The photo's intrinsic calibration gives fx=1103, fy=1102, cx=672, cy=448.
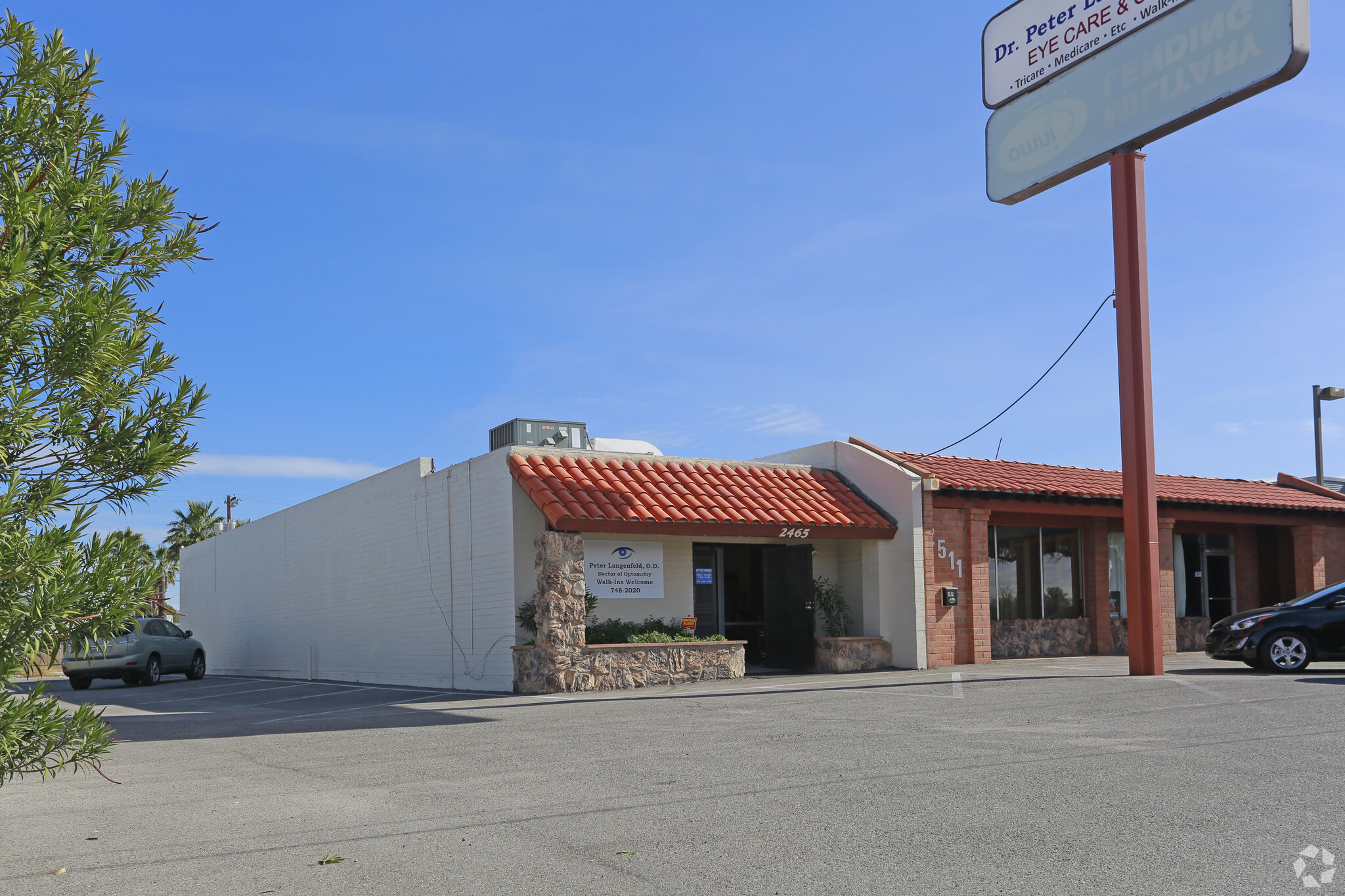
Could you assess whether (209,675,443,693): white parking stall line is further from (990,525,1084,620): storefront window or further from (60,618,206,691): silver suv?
(990,525,1084,620): storefront window

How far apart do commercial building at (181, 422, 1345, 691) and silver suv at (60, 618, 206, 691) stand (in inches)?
112

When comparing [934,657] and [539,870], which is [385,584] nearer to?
[934,657]

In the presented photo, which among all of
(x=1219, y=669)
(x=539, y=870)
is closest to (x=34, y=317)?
(x=539, y=870)

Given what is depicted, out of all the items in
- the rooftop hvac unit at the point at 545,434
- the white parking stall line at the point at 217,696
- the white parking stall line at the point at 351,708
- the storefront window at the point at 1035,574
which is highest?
the rooftop hvac unit at the point at 545,434

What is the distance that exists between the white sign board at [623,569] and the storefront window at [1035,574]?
7551 millimetres

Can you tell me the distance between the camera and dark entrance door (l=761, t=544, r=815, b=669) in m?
20.5

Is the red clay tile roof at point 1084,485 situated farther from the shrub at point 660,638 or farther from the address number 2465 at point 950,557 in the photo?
the shrub at point 660,638

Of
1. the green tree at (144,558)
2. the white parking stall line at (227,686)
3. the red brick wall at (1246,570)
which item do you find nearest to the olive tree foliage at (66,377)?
the green tree at (144,558)

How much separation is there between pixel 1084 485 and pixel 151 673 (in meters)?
21.5

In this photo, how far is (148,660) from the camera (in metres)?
25.4

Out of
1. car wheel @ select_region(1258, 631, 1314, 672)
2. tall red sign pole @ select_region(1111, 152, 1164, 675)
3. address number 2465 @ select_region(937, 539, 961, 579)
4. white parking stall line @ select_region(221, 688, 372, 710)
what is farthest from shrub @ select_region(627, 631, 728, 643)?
car wheel @ select_region(1258, 631, 1314, 672)

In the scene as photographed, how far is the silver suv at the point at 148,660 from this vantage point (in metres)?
24.1

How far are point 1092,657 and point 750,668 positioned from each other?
23.9 ft

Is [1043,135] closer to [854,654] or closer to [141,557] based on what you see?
[854,654]
